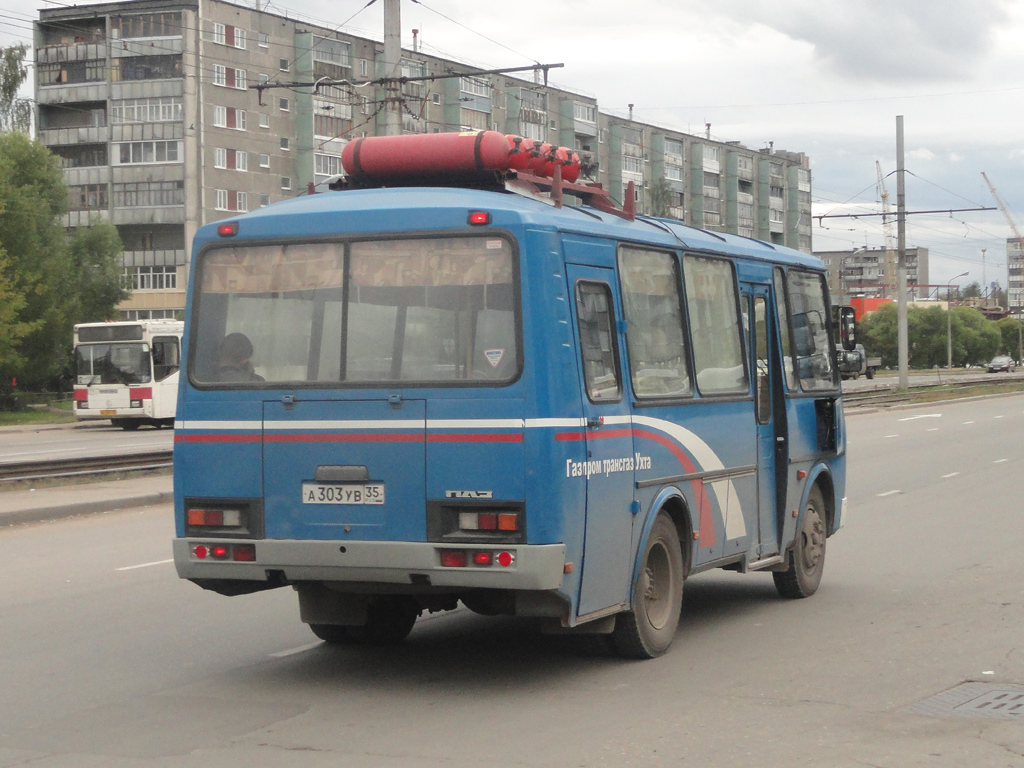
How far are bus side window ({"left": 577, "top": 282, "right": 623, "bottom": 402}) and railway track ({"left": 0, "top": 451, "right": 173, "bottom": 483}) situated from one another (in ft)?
45.3

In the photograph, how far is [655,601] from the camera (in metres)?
8.30

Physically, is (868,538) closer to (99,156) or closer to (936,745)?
(936,745)

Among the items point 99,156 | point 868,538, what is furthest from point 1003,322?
point 868,538

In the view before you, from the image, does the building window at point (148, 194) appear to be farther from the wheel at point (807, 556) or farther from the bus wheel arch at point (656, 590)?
the bus wheel arch at point (656, 590)

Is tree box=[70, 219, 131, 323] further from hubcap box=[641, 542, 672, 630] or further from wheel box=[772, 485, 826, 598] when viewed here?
hubcap box=[641, 542, 672, 630]

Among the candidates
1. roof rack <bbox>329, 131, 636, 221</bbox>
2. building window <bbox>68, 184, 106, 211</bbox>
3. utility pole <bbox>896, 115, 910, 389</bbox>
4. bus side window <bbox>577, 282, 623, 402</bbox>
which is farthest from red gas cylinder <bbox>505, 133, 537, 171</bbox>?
building window <bbox>68, 184, 106, 211</bbox>

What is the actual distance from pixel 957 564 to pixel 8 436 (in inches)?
1293

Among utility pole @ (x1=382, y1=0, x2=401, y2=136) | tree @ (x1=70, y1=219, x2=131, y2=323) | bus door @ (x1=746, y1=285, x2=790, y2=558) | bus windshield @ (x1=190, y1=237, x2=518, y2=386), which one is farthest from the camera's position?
tree @ (x1=70, y1=219, x2=131, y2=323)

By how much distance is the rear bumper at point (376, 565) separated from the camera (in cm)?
693

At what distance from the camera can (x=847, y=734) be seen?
635 centimetres

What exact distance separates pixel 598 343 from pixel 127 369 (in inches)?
1274

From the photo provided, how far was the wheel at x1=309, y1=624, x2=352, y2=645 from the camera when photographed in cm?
851

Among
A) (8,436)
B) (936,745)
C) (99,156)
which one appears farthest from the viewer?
(99,156)

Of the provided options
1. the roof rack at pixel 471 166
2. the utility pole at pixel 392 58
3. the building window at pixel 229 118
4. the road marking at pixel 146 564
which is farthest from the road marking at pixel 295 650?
the building window at pixel 229 118
